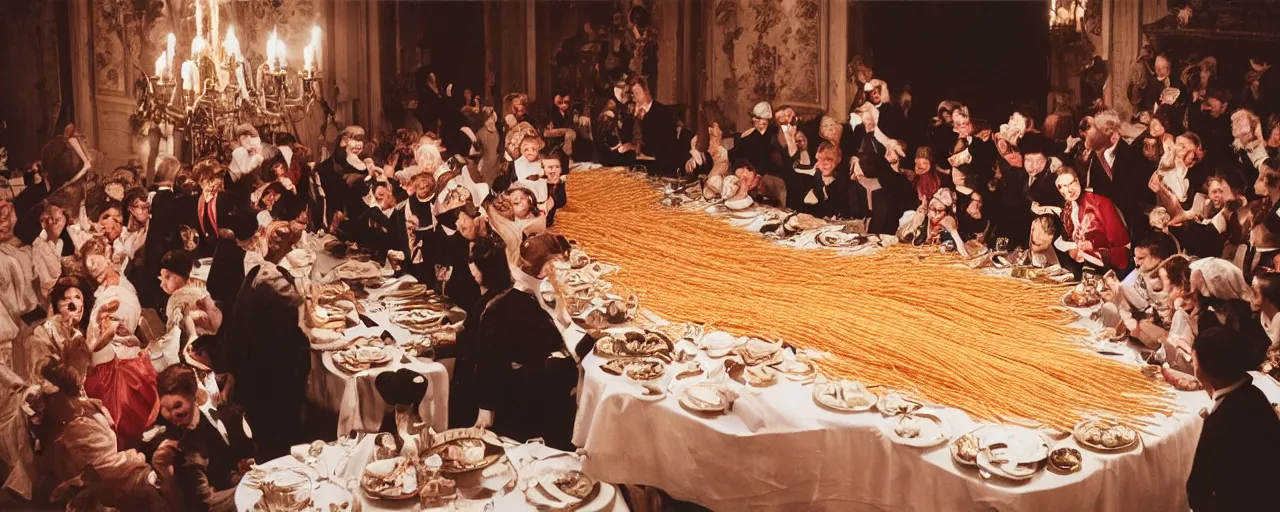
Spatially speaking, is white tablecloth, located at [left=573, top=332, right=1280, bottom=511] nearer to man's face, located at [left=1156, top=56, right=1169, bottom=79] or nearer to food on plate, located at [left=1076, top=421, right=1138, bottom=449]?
food on plate, located at [left=1076, top=421, right=1138, bottom=449]

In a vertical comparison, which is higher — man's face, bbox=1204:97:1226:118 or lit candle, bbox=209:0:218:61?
lit candle, bbox=209:0:218:61

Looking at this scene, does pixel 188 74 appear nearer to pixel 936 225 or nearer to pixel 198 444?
pixel 198 444

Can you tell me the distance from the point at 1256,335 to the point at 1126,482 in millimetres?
1504

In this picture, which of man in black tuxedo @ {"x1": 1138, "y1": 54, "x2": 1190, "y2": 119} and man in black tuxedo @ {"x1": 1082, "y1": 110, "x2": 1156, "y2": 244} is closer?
man in black tuxedo @ {"x1": 1138, "y1": 54, "x2": 1190, "y2": 119}

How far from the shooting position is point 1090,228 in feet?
37.7

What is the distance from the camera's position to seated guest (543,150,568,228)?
1170cm

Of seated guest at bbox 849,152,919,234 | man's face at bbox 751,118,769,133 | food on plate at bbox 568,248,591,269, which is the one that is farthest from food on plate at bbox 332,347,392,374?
seated guest at bbox 849,152,919,234

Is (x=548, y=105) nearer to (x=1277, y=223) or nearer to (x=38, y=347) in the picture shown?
(x=38, y=347)

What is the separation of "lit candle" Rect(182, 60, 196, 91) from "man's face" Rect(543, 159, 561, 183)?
253cm

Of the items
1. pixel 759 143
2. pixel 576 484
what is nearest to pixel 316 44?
pixel 576 484

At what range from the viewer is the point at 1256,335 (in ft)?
32.4

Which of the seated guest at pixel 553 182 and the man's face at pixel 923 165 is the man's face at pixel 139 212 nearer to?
the seated guest at pixel 553 182

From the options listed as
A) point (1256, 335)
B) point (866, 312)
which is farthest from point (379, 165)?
point (1256, 335)

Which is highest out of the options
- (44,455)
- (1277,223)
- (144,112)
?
(144,112)
